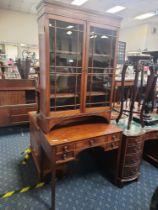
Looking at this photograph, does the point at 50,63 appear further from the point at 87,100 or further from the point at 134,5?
the point at 134,5

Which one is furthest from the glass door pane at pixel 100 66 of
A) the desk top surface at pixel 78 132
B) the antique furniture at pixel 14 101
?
the antique furniture at pixel 14 101

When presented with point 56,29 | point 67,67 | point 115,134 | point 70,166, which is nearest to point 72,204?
point 70,166

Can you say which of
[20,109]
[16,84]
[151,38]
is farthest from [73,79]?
[151,38]

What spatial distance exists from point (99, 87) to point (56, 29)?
827 mm

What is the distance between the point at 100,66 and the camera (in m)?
1.92

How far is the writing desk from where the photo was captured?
157 centimetres

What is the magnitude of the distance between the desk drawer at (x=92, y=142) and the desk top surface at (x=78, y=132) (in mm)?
44

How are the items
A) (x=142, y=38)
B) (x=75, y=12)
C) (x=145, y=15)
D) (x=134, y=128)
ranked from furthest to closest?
(x=142, y=38)
(x=145, y=15)
(x=134, y=128)
(x=75, y=12)

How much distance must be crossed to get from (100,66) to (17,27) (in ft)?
21.3

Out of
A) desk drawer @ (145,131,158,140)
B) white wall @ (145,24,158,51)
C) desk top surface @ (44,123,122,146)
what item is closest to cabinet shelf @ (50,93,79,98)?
desk top surface @ (44,123,122,146)

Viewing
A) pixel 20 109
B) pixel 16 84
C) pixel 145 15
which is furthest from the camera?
pixel 145 15

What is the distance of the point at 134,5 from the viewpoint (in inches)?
207

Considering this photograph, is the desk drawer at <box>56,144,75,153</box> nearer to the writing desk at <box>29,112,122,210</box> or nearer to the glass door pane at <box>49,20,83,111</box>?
the writing desk at <box>29,112,122,210</box>

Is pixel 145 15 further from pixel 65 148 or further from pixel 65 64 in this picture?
pixel 65 148
